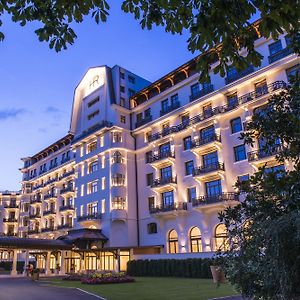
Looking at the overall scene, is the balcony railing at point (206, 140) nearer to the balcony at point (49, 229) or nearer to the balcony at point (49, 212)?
the balcony at point (49, 229)

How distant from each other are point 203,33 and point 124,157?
40930 mm

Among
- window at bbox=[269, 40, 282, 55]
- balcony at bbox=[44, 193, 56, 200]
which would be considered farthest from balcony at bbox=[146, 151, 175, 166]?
balcony at bbox=[44, 193, 56, 200]

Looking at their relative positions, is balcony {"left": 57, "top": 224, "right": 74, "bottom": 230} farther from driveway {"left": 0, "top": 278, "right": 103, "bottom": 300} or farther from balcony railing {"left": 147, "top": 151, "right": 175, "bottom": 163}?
driveway {"left": 0, "top": 278, "right": 103, "bottom": 300}

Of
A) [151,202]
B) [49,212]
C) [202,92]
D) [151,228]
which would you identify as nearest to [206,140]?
[202,92]

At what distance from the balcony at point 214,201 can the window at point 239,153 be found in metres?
3.92

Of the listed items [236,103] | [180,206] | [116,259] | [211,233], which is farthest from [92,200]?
[236,103]

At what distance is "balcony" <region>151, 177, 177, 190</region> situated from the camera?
39688 mm

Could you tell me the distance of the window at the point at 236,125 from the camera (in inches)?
1379

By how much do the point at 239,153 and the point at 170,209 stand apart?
994 cm

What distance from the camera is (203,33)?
17.0ft

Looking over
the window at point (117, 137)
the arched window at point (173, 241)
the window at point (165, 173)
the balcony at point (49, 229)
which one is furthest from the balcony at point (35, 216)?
the arched window at point (173, 241)

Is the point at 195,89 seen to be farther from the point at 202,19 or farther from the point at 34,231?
the point at 34,231

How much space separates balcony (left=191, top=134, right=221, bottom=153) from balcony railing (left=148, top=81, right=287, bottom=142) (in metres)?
2.20

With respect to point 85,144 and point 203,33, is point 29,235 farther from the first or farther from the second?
point 203,33
